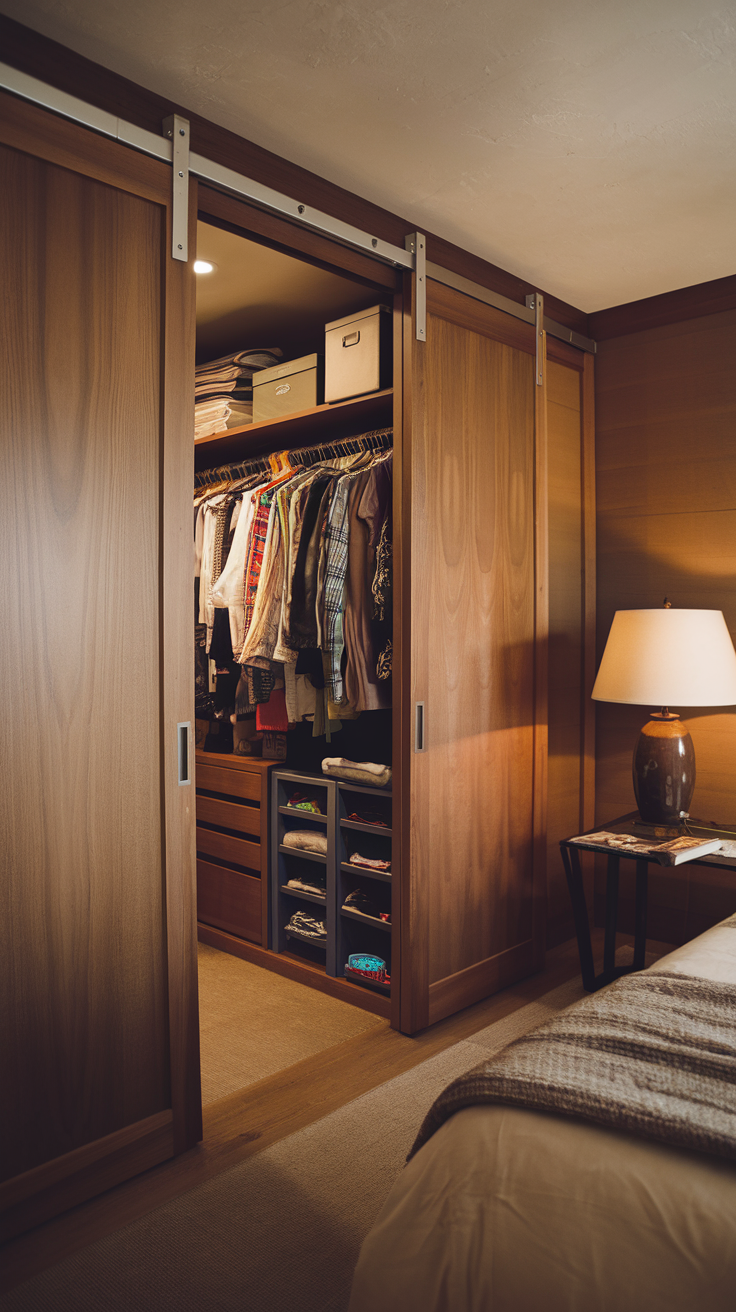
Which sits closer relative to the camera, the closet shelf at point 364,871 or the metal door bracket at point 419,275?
the metal door bracket at point 419,275

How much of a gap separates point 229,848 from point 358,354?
76.0 inches

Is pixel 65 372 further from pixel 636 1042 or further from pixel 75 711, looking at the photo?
pixel 636 1042

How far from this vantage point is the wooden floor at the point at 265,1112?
5.69 feet

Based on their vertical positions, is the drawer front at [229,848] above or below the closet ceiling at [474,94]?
below

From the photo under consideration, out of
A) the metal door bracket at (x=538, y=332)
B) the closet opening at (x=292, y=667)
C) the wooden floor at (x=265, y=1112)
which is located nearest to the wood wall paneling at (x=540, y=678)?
the metal door bracket at (x=538, y=332)

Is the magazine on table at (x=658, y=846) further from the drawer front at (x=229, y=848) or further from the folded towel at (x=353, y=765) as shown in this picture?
the drawer front at (x=229, y=848)

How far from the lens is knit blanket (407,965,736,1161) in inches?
40.5

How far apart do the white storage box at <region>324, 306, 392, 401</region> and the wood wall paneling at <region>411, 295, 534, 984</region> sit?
0.72 ft

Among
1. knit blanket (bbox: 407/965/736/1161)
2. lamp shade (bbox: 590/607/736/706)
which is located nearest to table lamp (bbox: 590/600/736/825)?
lamp shade (bbox: 590/607/736/706)

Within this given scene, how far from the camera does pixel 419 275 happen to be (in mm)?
2607

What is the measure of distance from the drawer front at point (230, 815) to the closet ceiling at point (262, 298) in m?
1.94

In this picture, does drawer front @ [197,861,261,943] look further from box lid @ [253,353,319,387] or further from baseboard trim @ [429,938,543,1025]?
box lid @ [253,353,319,387]

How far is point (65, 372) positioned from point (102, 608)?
503 mm

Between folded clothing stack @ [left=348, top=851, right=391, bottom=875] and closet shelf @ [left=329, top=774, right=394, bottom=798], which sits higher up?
closet shelf @ [left=329, top=774, right=394, bottom=798]
